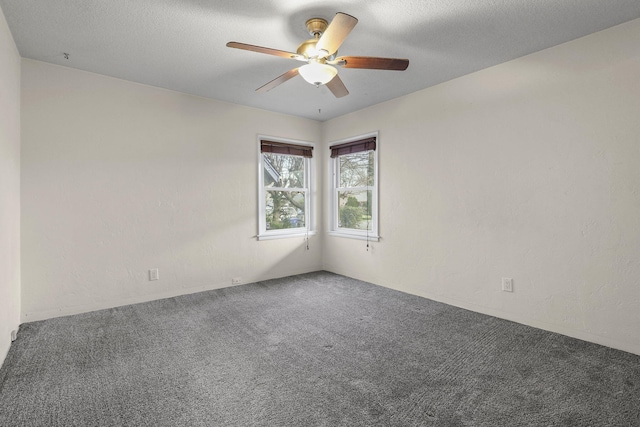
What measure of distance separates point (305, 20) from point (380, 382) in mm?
2461

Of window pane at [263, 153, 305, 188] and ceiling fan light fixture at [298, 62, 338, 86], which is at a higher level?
ceiling fan light fixture at [298, 62, 338, 86]

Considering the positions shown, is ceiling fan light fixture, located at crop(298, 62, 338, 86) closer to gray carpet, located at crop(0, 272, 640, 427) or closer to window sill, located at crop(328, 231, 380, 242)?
gray carpet, located at crop(0, 272, 640, 427)

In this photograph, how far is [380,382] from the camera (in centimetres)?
201

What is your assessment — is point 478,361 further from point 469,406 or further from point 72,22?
point 72,22

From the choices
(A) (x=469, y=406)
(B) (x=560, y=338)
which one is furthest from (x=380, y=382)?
(B) (x=560, y=338)

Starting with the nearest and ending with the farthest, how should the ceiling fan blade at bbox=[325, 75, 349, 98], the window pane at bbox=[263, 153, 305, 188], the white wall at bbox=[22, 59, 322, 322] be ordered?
1. the ceiling fan blade at bbox=[325, 75, 349, 98]
2. the white wall at bbox=[22, 59, 322, 322]
3. the window pane at bbox=[263, 153, 305, 188]

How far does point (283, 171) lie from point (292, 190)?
31cm

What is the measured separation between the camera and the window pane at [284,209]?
4.66 meters

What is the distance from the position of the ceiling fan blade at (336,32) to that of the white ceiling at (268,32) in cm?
29

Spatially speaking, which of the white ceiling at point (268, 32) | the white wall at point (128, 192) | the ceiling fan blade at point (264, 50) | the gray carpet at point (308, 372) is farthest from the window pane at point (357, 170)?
the ceiling fan blade at point (264, 50)

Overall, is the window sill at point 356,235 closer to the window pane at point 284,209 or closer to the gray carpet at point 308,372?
the window pane at point 284,209

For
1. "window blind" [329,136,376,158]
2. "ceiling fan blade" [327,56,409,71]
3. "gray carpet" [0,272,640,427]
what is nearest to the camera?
"gray carpet" [0,272,640,427]

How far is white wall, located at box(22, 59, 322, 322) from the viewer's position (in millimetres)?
3010

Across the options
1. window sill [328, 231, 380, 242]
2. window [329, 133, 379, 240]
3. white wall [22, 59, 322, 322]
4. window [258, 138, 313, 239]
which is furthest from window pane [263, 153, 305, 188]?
window sill [328, 231, 380, 242]
